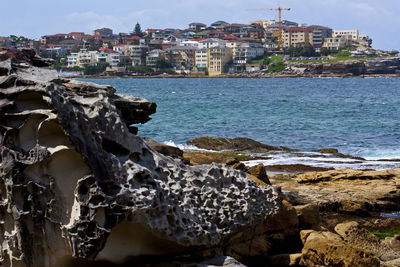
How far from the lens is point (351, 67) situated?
511 ft

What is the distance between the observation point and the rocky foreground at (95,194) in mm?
6082

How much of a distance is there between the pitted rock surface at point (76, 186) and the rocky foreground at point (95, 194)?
0.01 m

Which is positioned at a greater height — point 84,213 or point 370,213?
point 84,213

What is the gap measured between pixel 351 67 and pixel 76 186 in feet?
511

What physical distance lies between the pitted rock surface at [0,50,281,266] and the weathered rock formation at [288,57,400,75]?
154 meters

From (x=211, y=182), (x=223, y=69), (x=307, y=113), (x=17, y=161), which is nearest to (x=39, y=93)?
(x=17, y=161)

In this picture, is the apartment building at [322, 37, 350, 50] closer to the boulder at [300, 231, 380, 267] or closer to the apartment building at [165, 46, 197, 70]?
the apartment building at [165, 46, 197, 70]

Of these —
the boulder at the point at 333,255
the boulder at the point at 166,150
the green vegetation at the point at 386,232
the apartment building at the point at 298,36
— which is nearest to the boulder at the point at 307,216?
the boulder at the point at 333,255

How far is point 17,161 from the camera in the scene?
19.9 feet

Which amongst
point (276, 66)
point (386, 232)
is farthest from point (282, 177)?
point (276, 66)

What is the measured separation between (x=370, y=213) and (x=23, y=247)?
290 inches

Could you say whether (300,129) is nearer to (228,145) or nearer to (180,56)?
(228,145)

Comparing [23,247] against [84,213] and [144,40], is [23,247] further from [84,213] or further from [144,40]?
[144,40]

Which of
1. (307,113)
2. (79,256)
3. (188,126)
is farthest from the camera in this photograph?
(307,113)
